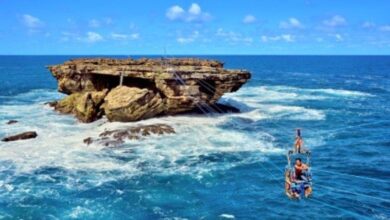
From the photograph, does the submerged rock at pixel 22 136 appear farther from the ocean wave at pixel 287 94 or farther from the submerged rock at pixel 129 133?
the ocean wave at pixel 287 94

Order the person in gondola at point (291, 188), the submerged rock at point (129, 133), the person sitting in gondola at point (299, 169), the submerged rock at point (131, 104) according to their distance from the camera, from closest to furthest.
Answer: the person sitting in gondola at point (299, 169), the person in gondola at point (291, 188), the submerged rock at point (129, 133), the submerged rock at point (131, 104)

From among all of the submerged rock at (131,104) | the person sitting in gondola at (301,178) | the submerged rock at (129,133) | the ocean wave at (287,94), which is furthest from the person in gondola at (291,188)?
the ocean wave at (287,94)

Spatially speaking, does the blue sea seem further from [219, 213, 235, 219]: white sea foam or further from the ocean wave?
the ocean wave

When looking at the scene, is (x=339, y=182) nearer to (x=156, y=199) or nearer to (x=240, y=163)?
(x=240, y=163)

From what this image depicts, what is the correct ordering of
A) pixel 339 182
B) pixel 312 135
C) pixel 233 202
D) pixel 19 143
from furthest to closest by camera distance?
pixel 312 135, pixel 19 143, pixel 339 182, pixel 233 202

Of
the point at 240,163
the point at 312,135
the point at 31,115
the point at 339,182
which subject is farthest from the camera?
the point at 31,115

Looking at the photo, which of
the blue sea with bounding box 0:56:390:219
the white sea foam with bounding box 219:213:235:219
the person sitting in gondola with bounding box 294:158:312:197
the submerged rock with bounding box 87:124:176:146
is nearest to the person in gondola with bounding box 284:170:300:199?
the person sitting in gondola with bounding box 294:158:312:197

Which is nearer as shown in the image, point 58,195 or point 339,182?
point 58,195

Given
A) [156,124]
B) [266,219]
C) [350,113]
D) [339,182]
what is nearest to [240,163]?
[339,182]
